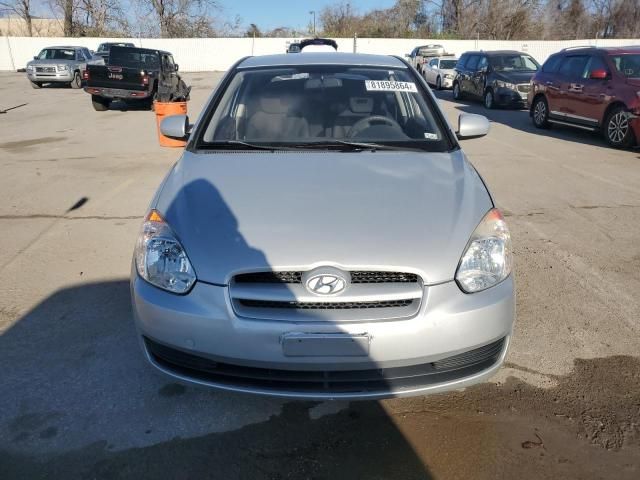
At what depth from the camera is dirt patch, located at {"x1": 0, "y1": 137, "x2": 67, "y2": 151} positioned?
10.2 m

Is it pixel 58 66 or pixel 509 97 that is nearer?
pixel 509 97

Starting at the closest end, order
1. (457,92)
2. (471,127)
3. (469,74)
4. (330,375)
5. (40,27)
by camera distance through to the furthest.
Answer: (330,375) → (471,127) → (469,74) → (457,92) → (40,27)

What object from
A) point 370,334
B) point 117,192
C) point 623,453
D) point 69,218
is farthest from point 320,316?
point 117,192

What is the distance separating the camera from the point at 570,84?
10977 millimetres

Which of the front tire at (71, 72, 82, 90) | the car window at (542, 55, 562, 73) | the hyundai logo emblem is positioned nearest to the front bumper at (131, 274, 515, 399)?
the hyundai logo emblem

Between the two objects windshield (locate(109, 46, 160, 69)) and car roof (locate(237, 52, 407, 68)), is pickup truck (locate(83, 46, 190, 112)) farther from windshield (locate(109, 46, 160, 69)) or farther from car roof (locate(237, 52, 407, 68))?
car roof (locate(237, 52, 407, 68))

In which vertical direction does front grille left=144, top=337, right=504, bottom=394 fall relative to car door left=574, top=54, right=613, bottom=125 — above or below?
below

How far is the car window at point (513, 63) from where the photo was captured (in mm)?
16464

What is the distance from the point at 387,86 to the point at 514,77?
13661mm

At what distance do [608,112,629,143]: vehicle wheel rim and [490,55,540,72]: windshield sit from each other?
720 cm

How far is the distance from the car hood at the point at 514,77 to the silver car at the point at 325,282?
46.9 feet

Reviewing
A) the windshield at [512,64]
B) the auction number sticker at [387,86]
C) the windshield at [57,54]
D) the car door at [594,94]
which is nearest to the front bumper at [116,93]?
the windshield at [57,54]

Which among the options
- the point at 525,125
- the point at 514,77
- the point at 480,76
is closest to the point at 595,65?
the point at 525,125

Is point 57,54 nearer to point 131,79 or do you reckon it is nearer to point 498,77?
point 131,79
